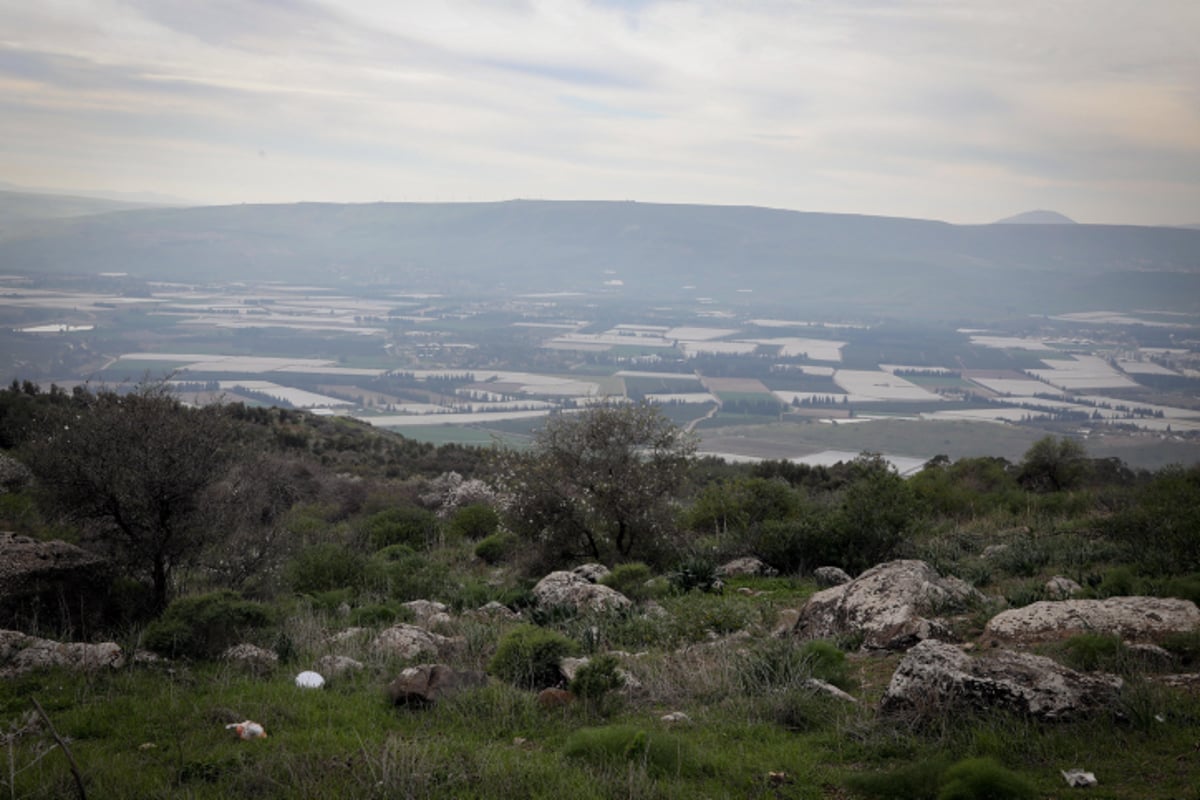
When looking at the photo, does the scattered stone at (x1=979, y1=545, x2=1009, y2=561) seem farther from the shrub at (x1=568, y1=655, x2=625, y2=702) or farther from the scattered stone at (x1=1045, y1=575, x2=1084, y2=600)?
the shrub at (x1=568, y1=655, x2=625, y2=702)

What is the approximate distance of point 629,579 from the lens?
13.1 metres

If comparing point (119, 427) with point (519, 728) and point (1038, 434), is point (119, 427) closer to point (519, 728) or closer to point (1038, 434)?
point (519, 728)

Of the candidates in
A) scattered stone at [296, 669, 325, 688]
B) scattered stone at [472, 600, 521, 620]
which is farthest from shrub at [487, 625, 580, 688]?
scattered stone at [472, 600, 521, 620]

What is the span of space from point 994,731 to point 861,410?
184ft

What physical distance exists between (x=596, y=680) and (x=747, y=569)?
784 cm

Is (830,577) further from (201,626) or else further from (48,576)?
(48,576)

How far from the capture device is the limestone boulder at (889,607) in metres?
8.88

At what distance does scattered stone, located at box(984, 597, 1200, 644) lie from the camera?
793 cm

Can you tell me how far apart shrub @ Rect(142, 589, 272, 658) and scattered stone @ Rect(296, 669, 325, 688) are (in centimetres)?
148

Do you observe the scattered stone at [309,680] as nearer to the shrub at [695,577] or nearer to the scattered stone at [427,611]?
the scattered stone at [427,611]

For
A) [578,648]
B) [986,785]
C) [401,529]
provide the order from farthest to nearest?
[401,529] < [578,648] < [986,785]

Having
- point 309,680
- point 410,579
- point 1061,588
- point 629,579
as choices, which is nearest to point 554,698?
point 309,680

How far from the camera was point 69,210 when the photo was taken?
129625mm

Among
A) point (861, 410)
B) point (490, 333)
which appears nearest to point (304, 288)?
point (490, 333)
